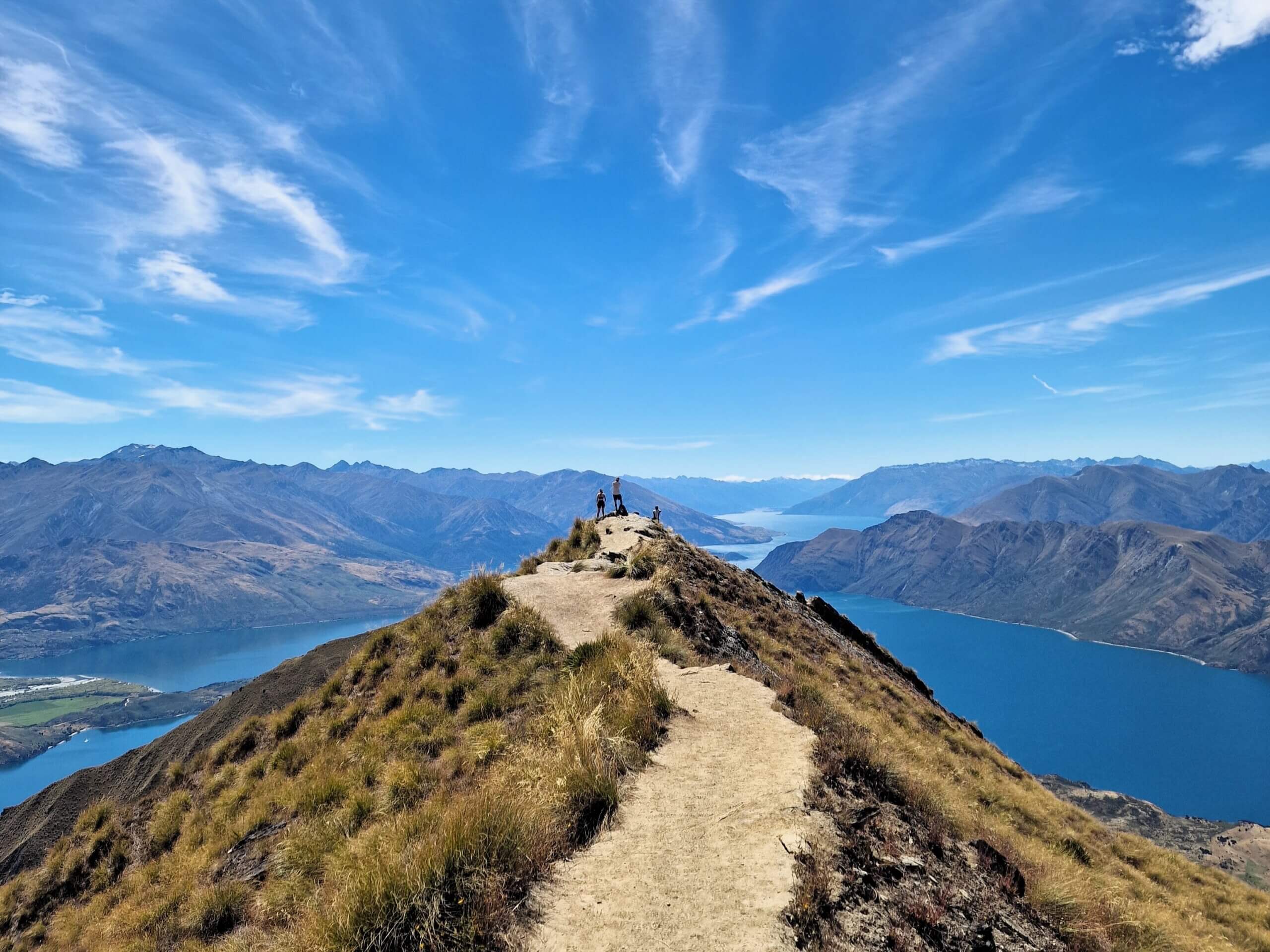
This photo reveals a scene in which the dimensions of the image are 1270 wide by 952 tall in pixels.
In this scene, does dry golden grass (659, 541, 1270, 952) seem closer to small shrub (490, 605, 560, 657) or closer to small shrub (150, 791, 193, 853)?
small shrub (490, 605, 560, 657)

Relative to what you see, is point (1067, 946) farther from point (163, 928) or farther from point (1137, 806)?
point (1137, 806)

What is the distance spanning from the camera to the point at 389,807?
36.2 feet

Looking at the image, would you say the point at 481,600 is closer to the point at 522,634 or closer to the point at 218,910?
the point at 522,634

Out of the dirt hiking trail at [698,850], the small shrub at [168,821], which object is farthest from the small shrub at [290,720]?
the dirt hiking trail at [698,850]

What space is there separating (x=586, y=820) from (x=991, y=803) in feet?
54.5

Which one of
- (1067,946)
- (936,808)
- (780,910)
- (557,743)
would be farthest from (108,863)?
(1067,946)

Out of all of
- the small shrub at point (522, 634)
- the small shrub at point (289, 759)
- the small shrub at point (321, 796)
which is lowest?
the small shrub at point (289, 759)

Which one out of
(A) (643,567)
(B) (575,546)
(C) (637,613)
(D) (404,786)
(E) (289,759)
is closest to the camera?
(D) (404,786)

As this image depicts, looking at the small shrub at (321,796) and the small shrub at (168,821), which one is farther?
the small shrub at (168,821)

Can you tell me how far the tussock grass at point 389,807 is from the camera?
21.6 feet

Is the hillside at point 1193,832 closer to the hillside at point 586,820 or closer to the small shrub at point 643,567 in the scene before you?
the hillside at point 586,820

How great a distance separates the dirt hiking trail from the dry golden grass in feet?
5.50

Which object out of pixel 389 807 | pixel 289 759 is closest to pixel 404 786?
pixel 389 807

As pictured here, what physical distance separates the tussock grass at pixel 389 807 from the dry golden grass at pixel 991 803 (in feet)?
16.1
